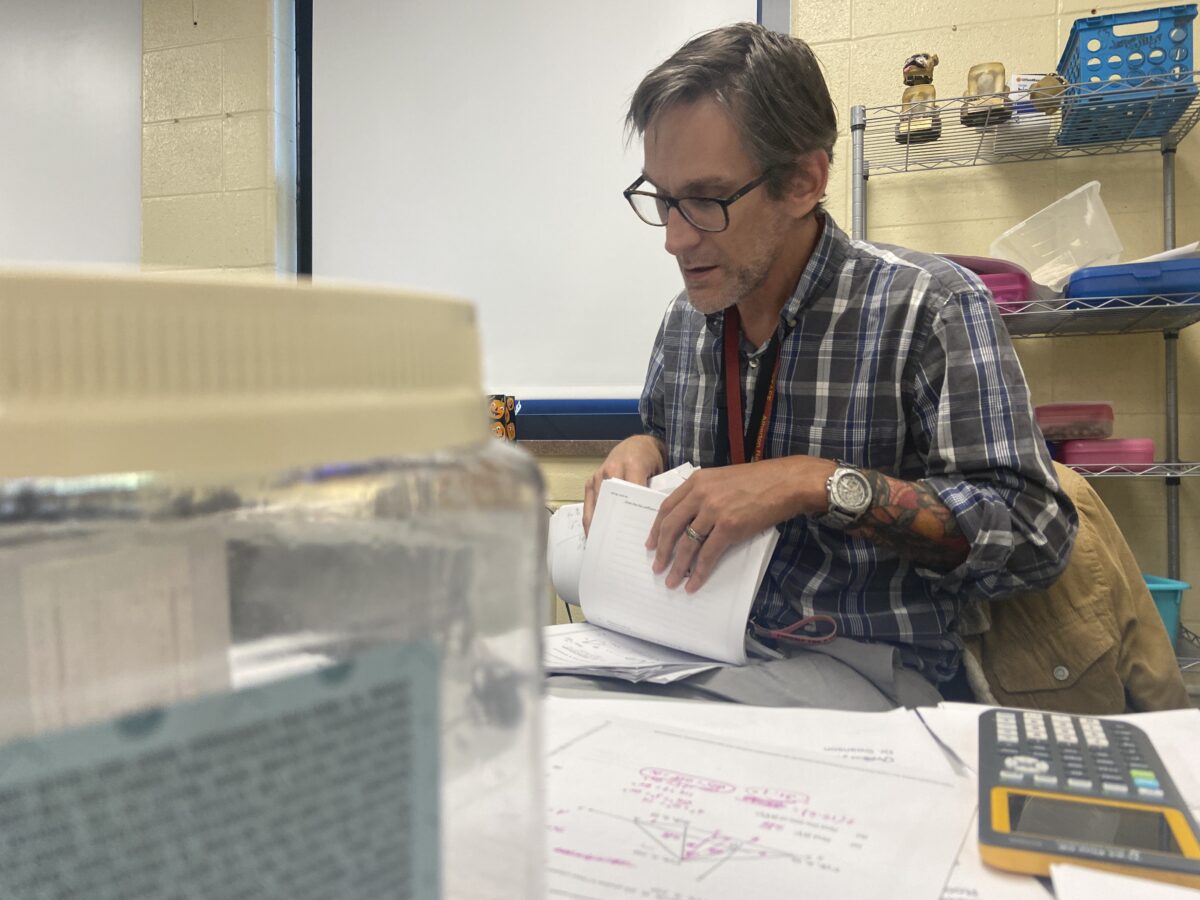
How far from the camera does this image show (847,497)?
0.96 meters

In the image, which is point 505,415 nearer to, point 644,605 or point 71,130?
point 644,605

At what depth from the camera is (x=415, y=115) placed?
2361mm

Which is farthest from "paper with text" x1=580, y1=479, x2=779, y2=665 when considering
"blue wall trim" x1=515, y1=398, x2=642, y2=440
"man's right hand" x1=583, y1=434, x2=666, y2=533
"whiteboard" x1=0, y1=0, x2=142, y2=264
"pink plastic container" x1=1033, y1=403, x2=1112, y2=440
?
"whiteboard" x1=0, y1=0, x2=142, y2=264

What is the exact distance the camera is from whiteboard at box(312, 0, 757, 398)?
7.29 feet

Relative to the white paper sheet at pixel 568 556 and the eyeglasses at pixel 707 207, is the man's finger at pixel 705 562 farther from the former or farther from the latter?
the eyeglasses at pixel 707 207

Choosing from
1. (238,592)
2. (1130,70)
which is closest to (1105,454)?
(1130,70)

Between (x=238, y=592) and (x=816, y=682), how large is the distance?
32.8 inches

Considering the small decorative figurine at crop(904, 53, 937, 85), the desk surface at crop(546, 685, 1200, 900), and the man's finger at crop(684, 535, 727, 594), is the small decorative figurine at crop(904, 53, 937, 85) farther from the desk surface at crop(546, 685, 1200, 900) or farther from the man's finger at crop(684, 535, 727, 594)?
the desk surface at crop(546, 685, 1200, 900)

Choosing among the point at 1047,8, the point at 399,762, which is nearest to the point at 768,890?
the point at 399,762

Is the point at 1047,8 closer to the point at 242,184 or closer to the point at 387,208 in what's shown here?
the point at 387,208

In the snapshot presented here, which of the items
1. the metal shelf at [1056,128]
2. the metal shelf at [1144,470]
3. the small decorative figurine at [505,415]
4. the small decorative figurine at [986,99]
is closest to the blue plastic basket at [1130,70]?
the metal shelf at [1056,128]

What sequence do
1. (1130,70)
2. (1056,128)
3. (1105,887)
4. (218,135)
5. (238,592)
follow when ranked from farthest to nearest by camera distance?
(218,135) < (1056,128) < (1130,70) < (1105,887) < (238,592)

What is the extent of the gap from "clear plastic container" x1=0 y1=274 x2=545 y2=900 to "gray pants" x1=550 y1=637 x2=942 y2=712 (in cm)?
68

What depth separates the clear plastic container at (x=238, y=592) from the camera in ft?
0.48
